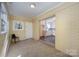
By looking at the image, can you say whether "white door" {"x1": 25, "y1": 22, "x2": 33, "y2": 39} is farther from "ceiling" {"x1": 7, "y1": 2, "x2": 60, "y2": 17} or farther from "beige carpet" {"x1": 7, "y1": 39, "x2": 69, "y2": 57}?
"beige carpet" {"x1": 7, "y1": 39, "x2": 69, "y2": 57}

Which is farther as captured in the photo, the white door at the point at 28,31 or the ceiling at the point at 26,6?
the white door at the point at 28,31

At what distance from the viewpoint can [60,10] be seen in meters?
3.54

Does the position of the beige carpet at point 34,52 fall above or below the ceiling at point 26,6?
below

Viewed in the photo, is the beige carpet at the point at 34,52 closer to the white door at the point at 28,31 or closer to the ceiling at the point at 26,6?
the ceiling at the point at 26,6

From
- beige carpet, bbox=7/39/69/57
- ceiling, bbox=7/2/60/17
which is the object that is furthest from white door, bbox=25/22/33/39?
beige carpet, bbox=7/39/69/57

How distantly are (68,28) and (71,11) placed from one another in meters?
0.58

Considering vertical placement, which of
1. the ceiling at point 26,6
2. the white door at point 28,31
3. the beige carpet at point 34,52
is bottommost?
the beige carpet at point 34,52

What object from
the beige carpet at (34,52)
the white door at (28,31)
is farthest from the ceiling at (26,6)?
the white door at (28,31)

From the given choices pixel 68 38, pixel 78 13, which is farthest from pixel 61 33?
pixel 78 13

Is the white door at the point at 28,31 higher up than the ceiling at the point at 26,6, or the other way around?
the ceiling at the point at 26,6

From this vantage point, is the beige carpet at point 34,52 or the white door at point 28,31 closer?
the beige carpet at point 34,52

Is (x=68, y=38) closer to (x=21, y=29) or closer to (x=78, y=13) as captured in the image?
(x=78, y=13)

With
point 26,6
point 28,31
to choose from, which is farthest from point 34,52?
point 28,31

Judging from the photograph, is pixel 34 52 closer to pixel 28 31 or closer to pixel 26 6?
pixel 26 6
